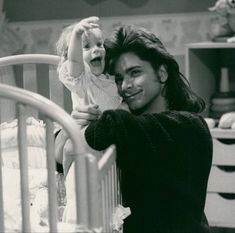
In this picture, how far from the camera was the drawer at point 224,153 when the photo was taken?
3.34m

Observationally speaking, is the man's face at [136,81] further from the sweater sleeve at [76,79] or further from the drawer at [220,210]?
the drawer at [220,210]

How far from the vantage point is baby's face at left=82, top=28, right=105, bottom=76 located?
2.07m

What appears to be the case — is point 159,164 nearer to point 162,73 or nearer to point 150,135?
point 150,135

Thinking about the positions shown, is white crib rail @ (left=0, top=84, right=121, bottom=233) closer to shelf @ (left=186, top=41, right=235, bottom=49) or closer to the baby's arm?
the baby's arm

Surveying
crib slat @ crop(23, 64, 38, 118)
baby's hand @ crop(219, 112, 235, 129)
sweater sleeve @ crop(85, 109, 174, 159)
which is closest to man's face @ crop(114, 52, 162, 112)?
sweater sleeve @ crop(85, 109, 174, 159)

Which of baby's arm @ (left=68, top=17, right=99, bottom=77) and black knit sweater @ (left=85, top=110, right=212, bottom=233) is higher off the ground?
baby's arm @ (left=68, top=17, right=99, bottom=77)

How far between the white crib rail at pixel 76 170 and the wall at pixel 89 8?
205cm

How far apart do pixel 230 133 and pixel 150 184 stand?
1.40 meters

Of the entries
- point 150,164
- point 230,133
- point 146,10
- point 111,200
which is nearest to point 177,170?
point 150,164

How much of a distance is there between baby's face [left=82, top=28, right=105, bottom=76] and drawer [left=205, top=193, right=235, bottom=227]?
1526 millimetres

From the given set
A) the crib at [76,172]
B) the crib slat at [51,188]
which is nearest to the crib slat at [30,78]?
the crib at [76,172]

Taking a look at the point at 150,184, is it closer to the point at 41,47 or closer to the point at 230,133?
the point at 230,133

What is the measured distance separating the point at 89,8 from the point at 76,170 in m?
2.41

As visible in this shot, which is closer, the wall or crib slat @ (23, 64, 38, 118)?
the wall
